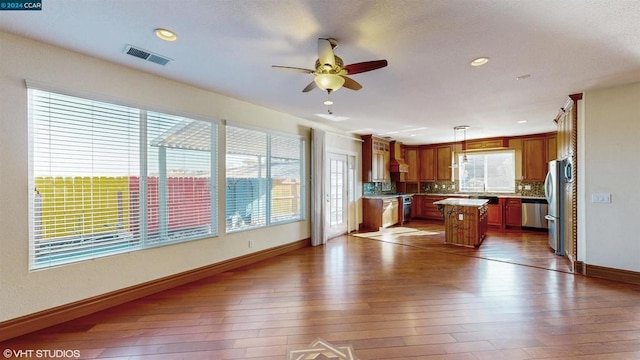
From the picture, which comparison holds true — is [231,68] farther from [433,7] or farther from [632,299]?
[632,299]

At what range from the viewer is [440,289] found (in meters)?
3.26

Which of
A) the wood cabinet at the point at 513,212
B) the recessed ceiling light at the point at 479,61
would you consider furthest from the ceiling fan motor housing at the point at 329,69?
the wood cabinet at the point at 513,212

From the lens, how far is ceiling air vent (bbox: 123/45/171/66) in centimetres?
258

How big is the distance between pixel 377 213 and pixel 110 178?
5.77 m

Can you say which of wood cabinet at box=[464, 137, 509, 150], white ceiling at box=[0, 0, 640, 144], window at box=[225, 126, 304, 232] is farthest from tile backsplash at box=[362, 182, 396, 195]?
white ceiling at box=[0, 0, 640, 144]

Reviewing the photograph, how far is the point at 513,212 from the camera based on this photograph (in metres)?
7.18

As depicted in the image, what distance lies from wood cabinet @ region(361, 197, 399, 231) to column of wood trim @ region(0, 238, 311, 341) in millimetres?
3899

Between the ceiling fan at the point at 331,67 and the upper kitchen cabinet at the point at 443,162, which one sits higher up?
the ceiling fan at the point at 331,67

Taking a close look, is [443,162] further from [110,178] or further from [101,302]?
[101,302]

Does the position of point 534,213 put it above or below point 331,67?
below

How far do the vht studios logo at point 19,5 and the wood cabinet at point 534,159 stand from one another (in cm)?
933

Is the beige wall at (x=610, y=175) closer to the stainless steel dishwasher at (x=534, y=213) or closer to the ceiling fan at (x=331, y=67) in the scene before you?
the stainless steel dishwasher at (x=534, y=213)

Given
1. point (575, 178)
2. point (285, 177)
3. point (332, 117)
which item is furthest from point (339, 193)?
point (575, 178)

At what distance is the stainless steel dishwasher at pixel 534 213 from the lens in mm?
6770
